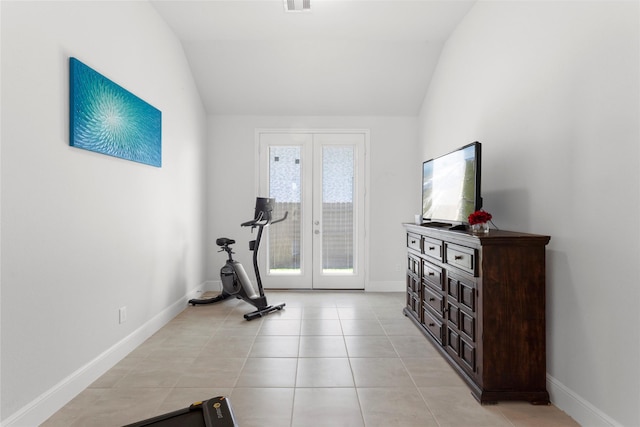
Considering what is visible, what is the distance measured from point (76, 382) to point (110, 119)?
182 centimetres

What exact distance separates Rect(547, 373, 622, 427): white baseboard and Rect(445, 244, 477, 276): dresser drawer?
2.70 ft

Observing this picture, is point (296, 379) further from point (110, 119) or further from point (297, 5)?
point (297, 5)

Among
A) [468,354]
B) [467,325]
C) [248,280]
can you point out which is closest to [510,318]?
[467,325]

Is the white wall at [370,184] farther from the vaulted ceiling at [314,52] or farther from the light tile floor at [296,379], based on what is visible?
the light tile floor at [296,379]

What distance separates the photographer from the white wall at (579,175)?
177cm

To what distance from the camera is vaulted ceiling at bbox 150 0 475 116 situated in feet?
12.0

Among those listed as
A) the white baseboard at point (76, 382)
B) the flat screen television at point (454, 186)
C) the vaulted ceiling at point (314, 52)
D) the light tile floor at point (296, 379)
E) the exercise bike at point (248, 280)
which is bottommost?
the light tile floor at point (296, 379)

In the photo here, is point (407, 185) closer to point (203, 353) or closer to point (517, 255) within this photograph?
point (517, 255)

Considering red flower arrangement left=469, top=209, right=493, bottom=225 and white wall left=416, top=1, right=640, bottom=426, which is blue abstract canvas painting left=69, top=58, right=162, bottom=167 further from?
white wall left=416, top=1, right=640, bottom=426

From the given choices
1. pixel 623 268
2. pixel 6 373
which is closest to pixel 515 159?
pixel 623 268

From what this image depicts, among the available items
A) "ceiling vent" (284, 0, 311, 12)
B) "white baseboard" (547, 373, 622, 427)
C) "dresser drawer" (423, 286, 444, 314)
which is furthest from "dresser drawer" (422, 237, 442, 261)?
"ceiling vent" (284, 0, 311, 12)

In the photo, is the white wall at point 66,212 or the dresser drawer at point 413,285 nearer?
the white wall at point 66,212

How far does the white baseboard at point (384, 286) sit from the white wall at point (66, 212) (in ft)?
9.28

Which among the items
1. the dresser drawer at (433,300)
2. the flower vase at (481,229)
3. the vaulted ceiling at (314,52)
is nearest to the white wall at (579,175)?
the flower vase at (481,229)
